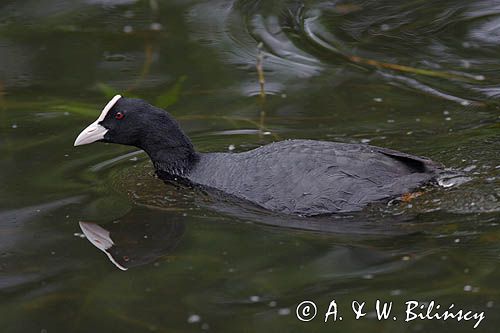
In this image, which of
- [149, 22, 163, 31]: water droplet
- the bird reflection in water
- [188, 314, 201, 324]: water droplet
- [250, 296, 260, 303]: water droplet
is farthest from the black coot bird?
[149, 22, 163, 31]: water droplet

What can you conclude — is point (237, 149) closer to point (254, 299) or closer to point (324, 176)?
point (324, 176)

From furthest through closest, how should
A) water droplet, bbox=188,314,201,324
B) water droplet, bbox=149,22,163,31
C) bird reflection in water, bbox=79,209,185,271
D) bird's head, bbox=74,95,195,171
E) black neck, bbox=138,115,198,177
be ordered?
water droplet, bbox=149,22,163,31 < black neck, bbox=138,115,198,177 < bird's head, bbox=74,95,195,171 < bird reflection in water, bbox=79,209,185,271 < water droplet, bbox=188,314,201,324

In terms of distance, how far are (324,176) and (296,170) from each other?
18 cm

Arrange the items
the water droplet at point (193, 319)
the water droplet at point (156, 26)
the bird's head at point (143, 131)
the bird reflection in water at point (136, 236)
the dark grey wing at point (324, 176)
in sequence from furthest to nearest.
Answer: the water droplet at point (156, 26) → the bird's head at point (143, 131) → the dark grey wing at point (324, 176) → the bird reflection in water at point (136, 236) → the water droplet at point (193, 319)

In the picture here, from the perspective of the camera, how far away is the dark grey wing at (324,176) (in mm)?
6137

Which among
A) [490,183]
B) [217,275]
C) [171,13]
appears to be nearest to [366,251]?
[217,275]

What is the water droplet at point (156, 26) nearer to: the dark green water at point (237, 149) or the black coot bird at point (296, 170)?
the dark green water at point (237, 149)

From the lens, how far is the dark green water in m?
5.17

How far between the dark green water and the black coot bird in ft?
0.41

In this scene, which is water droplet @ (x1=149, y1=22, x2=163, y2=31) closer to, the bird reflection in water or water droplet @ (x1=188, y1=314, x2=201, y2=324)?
the bird reflection in water

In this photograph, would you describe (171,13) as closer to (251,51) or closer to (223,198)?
(251,51)

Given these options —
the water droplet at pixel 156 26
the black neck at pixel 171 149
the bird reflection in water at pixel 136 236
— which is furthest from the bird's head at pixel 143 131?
the water droplet at pixel 156 26

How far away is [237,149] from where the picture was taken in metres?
7.33

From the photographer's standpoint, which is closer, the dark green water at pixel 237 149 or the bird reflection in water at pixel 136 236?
the dark green water at pixel 237 149
